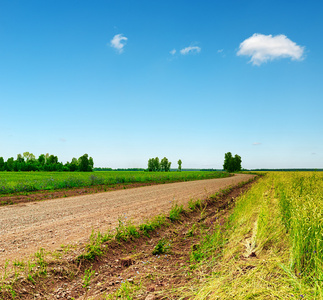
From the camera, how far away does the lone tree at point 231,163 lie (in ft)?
411

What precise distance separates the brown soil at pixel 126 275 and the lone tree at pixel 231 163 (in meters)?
124

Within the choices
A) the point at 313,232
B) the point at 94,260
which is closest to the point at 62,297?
the point at 94,260

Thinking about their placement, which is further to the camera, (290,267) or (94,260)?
(94,260)

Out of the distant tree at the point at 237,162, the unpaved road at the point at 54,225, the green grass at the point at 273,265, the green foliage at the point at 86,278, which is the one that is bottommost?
the green foliage at the point at 86,278

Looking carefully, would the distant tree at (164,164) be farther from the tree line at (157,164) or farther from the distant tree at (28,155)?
the distant tree at (28,155)

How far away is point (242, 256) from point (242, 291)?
175 cm

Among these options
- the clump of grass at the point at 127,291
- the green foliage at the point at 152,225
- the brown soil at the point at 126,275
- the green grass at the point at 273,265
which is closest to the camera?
the green grass at the point at 273,265

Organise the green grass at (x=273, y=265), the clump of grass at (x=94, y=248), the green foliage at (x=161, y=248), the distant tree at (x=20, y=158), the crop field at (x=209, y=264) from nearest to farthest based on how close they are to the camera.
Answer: the green grass at (x=273, y=265) < the crop field at (x=209, y=264) < the clump of grass at (x=94, y=248) < the green foliage at (x=161, y=248) < the distant tree at (x=20, y=158)

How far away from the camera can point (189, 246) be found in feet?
21.7

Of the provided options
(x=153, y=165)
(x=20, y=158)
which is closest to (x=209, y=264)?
(x=153, y=165)

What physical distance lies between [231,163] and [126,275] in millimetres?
126784

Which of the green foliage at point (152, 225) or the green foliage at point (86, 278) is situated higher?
the green foliage at point (152, 225)

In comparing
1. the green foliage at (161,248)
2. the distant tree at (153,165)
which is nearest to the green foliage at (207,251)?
the green foliage at (161,248)

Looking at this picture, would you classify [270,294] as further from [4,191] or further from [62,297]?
[4,191]
